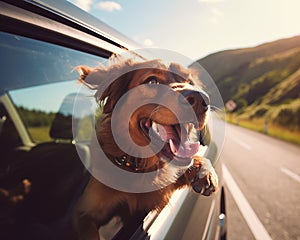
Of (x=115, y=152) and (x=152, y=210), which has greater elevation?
(x=115, y=152)

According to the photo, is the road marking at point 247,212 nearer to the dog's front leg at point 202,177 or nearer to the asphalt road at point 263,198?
the asphalt road at point 263,198

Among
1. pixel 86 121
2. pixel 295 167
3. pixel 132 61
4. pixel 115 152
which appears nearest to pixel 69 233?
pixel 115 152

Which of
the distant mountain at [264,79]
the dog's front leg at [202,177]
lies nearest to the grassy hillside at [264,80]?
the distant mountain at [264,79]

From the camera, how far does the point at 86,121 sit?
2.80m

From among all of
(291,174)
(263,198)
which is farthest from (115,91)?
(291,174)

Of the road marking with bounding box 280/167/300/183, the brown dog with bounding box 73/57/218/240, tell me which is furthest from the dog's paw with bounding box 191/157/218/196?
the road marking with bounding box 280/167/300/183

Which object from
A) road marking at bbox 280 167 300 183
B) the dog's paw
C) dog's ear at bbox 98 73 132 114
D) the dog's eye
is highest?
the dog's eye

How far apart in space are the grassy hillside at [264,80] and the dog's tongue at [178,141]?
20446 mm

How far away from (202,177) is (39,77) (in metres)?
1.24

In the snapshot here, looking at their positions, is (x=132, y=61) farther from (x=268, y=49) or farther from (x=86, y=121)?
(x=268, y=49)

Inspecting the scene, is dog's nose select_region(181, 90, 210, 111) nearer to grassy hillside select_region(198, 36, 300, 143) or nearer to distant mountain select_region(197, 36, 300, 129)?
grassy hillside select_region(198, 36, 300, 143)

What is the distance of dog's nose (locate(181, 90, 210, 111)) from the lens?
1.46 meters

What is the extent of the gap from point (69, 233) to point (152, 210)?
1.58 feet

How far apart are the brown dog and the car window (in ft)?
0.53
